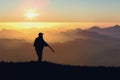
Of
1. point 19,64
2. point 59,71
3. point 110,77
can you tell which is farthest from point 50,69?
point 110,77

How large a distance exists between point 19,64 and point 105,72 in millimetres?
8836

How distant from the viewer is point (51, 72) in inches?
1496

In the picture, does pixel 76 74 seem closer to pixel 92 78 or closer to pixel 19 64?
pixel 92 78

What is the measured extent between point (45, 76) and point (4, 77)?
3.84m

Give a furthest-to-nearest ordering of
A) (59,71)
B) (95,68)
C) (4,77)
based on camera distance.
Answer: (95,68)
(59,71)
(4,77)

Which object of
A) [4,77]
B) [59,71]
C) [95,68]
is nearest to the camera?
[4,77]

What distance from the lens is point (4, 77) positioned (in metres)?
36.0

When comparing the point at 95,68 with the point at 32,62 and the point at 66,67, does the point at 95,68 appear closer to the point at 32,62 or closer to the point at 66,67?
the point at 66,67

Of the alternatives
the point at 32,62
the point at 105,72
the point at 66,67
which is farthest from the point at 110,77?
the point at 32,62

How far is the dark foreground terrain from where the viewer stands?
36.6 metres

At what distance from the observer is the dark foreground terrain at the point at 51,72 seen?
36594mm

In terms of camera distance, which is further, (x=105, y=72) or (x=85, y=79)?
(x=105, y=72)

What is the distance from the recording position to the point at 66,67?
40.4 meters

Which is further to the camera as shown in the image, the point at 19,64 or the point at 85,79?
the point at 19,64
